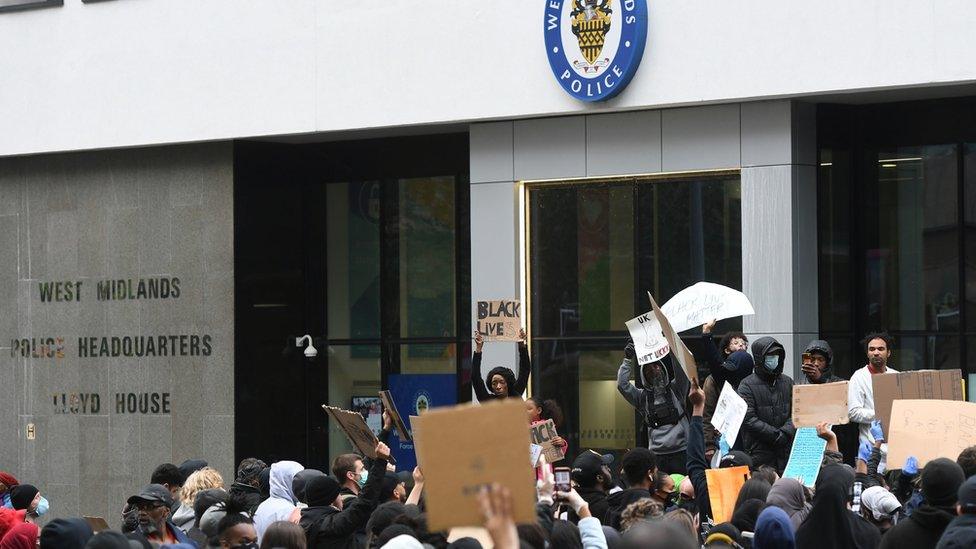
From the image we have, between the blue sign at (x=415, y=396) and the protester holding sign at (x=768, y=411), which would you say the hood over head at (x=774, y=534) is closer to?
the protester holding sign at (x=768, y=411)

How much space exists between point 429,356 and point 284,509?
10.7 meters

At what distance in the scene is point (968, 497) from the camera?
7.50 meters

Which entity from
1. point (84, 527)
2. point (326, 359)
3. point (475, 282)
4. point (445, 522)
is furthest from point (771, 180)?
point (445, 522)

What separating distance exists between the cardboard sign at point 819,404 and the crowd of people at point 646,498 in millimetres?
478

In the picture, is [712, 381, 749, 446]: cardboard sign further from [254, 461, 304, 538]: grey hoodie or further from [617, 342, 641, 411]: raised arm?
[254, 461, 304, 538]: grey hoodie

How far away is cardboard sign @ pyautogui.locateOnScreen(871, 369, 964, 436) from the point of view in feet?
39.1

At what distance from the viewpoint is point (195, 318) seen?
20.8m

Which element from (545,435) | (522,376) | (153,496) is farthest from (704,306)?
(153,496)

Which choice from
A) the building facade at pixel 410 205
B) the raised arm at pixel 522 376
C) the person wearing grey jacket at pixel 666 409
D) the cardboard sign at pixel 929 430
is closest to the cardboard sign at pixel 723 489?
the cardboard sign at pixel 929 430

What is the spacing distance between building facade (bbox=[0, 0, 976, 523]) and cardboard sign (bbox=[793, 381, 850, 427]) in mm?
5738

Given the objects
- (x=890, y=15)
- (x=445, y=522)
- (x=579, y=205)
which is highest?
(x=890, y=15)

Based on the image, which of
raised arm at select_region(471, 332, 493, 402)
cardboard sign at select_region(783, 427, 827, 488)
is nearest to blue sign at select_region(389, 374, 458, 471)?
raised arm at select_region(471, 332, 493, 402)

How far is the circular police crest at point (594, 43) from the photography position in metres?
17.5

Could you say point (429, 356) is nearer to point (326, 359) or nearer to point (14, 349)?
point (326, 359)
